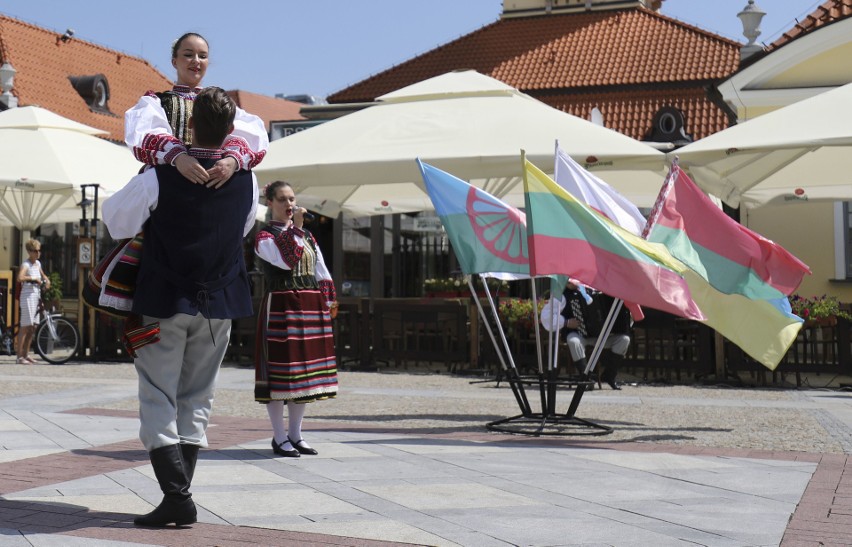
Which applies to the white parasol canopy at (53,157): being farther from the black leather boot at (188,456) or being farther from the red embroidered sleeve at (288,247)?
the black leather boot at (188,456)

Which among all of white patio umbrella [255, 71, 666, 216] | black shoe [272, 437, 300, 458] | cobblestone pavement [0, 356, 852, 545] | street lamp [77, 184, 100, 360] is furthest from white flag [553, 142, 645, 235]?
street lamp [77, 184, 100, 360]

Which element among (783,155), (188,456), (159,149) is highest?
(783,155)

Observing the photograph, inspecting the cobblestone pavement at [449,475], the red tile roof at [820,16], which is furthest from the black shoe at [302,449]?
the red tile roof at [820,16]

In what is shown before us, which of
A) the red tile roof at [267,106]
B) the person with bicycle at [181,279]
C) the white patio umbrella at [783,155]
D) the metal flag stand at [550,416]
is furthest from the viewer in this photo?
the red tile roof at [267,106]

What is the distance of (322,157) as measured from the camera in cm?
1212

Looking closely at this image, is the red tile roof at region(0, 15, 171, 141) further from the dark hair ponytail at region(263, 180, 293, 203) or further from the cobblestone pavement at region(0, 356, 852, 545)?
the dark hair ponytail at region(263, 180, 293, 203)

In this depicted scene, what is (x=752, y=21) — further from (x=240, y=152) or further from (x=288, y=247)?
(x=240, y=152)

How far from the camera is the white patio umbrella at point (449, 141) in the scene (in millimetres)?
11594

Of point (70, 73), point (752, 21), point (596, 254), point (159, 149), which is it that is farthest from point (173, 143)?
point (70, 73)

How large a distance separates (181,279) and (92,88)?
3033 centimetres

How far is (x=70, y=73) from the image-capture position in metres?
34.5

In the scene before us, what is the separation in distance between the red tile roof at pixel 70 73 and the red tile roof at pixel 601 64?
28.3 feet

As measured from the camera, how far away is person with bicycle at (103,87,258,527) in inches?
192

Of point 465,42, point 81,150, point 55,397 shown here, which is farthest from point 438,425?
point 465,42
